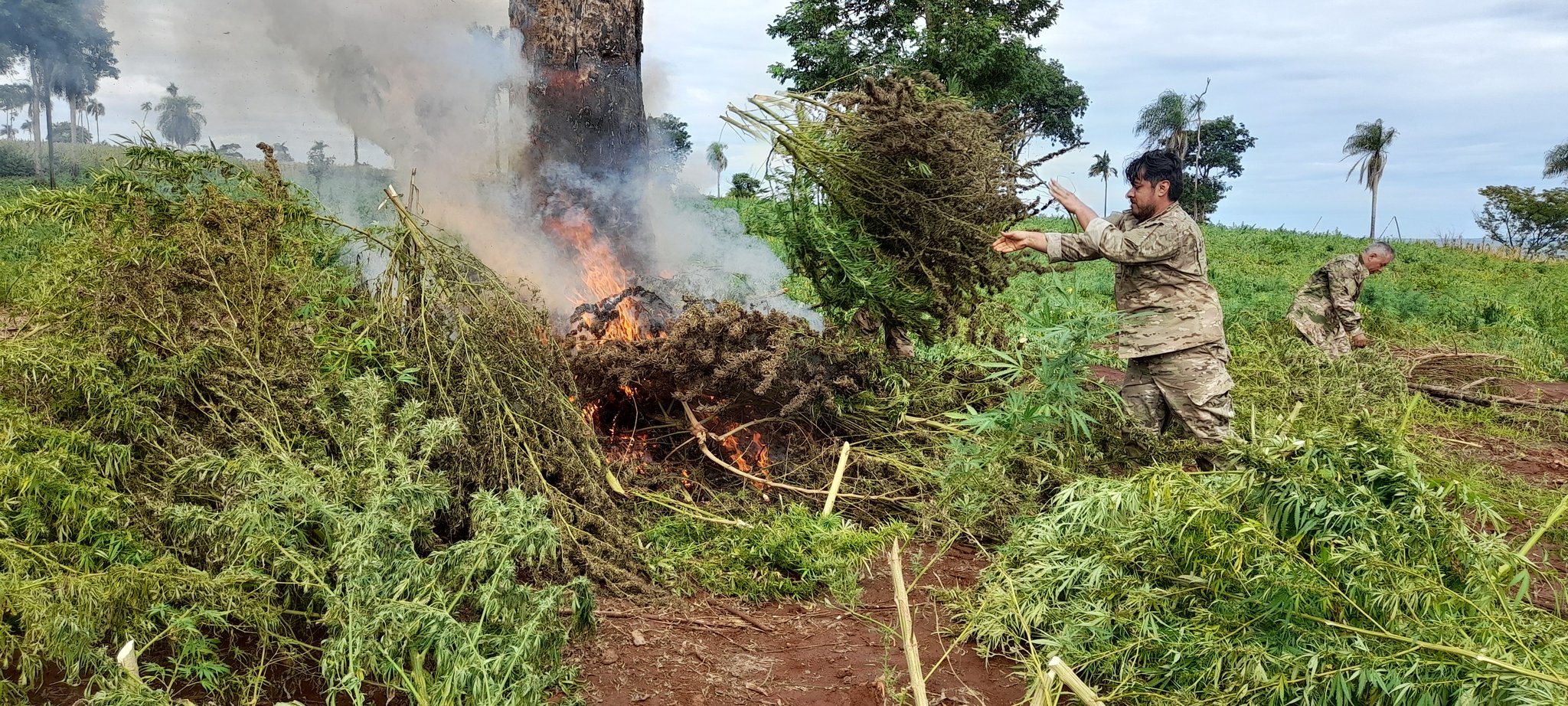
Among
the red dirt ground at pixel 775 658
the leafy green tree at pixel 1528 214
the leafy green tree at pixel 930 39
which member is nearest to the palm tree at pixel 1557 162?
the leafy green tree at pixel 1528 214

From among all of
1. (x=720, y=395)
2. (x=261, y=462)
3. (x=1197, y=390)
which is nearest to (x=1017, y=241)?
(x=1197, y=390)

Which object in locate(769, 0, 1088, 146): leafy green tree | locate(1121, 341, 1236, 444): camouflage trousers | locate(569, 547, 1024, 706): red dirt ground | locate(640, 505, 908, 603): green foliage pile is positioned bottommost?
locate(569, 547, 1024, 706): red dirt ground

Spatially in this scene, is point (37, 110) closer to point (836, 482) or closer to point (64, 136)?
point (64, 136)

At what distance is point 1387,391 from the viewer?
9.09 metres

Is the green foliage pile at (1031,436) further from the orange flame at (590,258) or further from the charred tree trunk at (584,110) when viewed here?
the charred tree trunk at (584,110)

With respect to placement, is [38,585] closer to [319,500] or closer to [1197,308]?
[319,500]

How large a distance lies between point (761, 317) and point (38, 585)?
3.64 m

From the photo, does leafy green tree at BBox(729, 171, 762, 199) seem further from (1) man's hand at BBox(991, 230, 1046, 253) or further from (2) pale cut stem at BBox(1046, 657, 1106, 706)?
(2) pale cut stem at BBox(1046, 657, 1106, 706)

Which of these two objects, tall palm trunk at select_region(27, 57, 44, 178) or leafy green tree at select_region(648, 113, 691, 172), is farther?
tall palm trunk at select_region(27, 57, 44, 178)

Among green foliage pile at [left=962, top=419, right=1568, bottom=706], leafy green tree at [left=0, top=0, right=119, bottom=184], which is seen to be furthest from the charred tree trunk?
leafy green tree at [left=0, top=0, right=119, bottom=184]

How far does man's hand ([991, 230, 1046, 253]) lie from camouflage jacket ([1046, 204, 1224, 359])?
0.44 feet

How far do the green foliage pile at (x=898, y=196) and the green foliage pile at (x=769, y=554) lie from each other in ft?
4.76

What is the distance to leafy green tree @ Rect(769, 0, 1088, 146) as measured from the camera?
25797 mm

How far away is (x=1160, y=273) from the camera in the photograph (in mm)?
5477
